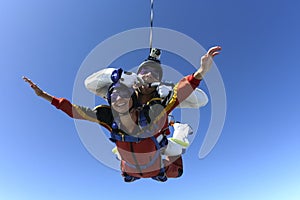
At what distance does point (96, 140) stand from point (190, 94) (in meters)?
1.12

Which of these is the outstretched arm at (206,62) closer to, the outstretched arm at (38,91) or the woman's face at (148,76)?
the woman's face at (148,76)

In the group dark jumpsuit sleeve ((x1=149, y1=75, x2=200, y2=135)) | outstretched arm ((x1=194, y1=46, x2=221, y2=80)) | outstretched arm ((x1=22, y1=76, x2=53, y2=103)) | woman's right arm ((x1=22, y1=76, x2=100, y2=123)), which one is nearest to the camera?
outstretched arm ((x1=194, y1=46, x2=221, y2=80))

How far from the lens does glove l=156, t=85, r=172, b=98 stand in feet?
10.9

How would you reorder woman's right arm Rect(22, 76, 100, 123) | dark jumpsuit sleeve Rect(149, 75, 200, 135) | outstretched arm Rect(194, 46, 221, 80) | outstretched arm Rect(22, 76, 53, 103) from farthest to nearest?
woman's right arm Rect(22, 76, 100, 123) → outstretched arm Rect(22, 76, 53, 103) → dark jumpsuit sleeve Rect(149, 75, 200, 135) → outstretched arm Rect(194, 46, 221, 80)

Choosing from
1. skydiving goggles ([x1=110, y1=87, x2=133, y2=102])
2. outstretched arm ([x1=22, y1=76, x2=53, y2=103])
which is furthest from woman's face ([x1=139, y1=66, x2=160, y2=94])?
outstretched arm ([x1=22, y1=76, x2=53, y2=103])

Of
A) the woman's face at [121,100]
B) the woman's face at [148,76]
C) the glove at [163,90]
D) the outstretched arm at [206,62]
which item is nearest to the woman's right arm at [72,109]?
the woman's face at [121,100]

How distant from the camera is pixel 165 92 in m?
3.35

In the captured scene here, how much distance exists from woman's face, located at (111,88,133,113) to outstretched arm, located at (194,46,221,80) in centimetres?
70

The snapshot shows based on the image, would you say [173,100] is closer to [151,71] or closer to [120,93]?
[151,71]

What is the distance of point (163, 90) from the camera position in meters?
3.36

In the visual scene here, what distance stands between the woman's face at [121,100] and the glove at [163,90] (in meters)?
0.32

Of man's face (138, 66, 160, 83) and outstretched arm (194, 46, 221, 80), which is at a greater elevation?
man's face (138, 66, 160, 83)

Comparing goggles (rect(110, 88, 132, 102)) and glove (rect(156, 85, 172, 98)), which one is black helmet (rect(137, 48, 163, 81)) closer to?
glove (rect(156, 85, 172, 98))

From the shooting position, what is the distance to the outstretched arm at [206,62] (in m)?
2.86
